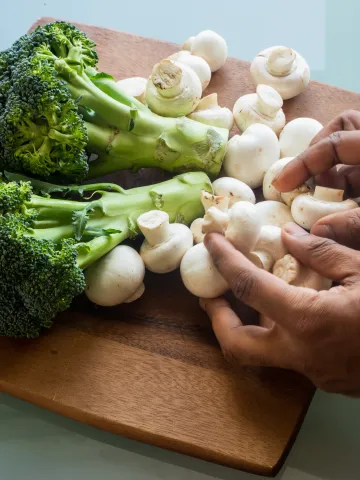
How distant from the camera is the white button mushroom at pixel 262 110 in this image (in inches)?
49.5

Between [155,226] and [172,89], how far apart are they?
30 centimetres

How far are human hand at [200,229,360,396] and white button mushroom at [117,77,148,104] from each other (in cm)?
39

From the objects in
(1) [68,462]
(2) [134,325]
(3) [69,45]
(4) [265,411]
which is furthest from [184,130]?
(1) [68,462]

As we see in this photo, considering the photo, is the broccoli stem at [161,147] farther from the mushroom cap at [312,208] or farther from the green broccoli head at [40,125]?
the mushroom cap at [312,208]

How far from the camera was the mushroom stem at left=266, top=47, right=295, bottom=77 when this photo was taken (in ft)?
4.40

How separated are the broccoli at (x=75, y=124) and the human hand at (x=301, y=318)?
23 cm

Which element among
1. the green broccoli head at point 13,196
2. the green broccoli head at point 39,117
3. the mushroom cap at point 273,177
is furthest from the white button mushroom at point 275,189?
the green broccoli head at point 13,196

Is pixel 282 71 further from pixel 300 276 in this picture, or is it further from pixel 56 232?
pixel 56 232

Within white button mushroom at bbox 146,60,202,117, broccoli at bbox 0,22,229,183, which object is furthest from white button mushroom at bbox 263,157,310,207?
white button mushroom at bbox 146,60,202,117

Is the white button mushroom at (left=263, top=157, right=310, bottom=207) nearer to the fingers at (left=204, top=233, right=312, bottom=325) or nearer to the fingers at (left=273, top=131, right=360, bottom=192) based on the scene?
the fingers at (left=273, top=131, right=360, bottom=192)

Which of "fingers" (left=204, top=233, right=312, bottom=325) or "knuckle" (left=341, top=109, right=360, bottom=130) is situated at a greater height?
"knuckle" (left=341, top=109, right=360, bottom=130)

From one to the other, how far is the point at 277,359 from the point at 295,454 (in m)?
0.24

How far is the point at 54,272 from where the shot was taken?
0.97 m

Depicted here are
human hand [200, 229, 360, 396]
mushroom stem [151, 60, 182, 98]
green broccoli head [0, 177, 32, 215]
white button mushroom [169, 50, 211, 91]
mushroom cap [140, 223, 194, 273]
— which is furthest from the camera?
white button mushroom [169, 50, 211, 91]
